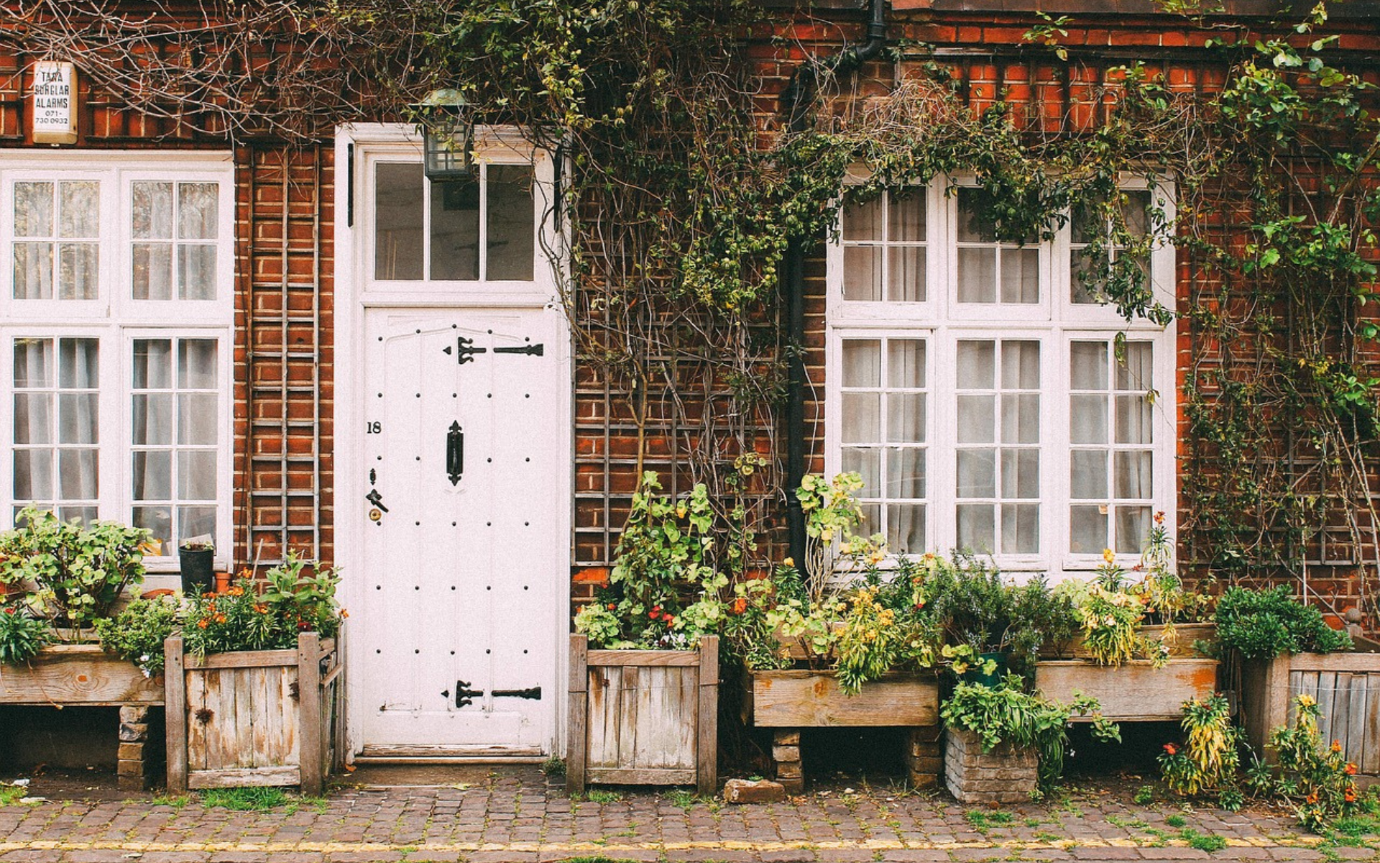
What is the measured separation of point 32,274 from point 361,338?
1835 mm

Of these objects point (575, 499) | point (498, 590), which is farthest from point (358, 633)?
point (575, 499)

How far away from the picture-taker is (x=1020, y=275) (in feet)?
21.1

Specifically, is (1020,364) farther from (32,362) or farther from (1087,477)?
(32,362)

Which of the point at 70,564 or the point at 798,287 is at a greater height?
the point at 798,287

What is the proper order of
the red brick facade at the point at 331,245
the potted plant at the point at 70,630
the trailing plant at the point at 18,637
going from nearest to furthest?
the trailing plant at the point at 18,637
the potted plant at the point at 70,630
the red brick facade at the point at 331,245

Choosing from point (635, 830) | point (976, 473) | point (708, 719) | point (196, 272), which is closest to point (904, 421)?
point (976, 473)

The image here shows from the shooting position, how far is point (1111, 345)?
21.1 feet

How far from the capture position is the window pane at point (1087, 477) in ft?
21.1

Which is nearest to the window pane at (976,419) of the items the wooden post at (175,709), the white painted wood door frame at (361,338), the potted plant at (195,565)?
the white painted wood door frame at (361,338)

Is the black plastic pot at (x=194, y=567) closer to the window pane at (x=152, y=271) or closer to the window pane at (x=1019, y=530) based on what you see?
the window pane at (x=152, y=271)

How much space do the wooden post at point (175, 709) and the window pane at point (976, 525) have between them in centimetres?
412

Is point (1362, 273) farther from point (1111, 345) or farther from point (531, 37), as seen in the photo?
point (531, 37)

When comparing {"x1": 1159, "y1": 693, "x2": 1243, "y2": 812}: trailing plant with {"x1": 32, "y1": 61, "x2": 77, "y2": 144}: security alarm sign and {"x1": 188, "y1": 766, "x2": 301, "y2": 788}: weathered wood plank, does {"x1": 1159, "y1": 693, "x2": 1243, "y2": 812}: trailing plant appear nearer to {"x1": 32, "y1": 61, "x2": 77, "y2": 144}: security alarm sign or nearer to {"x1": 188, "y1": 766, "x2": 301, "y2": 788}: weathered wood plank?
{"x1": 188, "y1": 766, "x2": 301, "y2": 788}: weathered wood plank

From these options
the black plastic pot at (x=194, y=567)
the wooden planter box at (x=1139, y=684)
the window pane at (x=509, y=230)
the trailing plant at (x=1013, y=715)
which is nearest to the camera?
the trailing plant at (x=1013, y=715)
